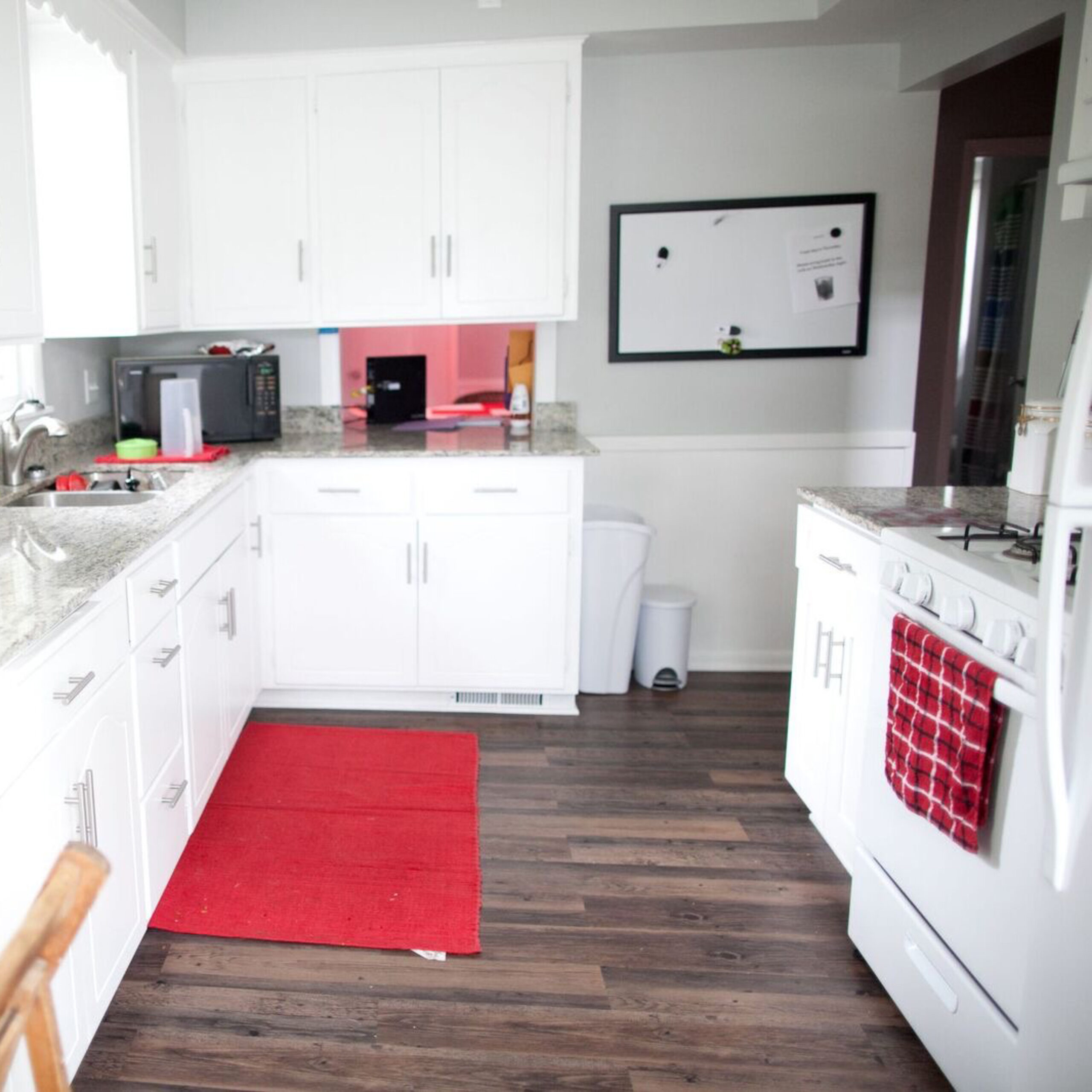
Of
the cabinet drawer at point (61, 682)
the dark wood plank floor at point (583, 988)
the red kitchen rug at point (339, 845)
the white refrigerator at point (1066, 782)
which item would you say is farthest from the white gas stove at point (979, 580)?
the cabinet drawer at point (61, 682)

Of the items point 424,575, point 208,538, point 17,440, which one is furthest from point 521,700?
point 17,440

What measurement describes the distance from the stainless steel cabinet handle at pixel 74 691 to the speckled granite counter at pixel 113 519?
A: 4.5 inches

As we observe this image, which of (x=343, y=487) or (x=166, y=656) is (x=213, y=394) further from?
(x=166, y=656)

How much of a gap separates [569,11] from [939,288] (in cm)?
168

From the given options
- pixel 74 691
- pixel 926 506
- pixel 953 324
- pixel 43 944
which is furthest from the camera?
pixel 953 324

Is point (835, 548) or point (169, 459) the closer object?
point (835, 548)

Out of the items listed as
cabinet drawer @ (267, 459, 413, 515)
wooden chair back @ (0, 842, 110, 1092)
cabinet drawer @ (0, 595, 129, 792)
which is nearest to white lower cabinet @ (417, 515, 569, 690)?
cabinet drawer @ (267, 459, 413, 515)

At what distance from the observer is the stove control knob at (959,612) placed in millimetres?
1719

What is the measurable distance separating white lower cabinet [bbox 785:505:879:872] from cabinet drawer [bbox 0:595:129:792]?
60.4 inches

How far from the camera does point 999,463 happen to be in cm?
548

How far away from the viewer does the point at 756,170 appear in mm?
3748

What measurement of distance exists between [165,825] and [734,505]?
2458 mm

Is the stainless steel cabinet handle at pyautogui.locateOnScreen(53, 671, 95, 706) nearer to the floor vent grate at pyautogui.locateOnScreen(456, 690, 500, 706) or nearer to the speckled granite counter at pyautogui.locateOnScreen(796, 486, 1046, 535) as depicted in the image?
the speckled granite counter at pyautogui.locateOnScreen(796, 486, 1046, 535)

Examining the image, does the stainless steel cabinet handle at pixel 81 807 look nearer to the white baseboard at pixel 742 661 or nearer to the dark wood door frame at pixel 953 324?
the white baseboard at pixel 742 661
